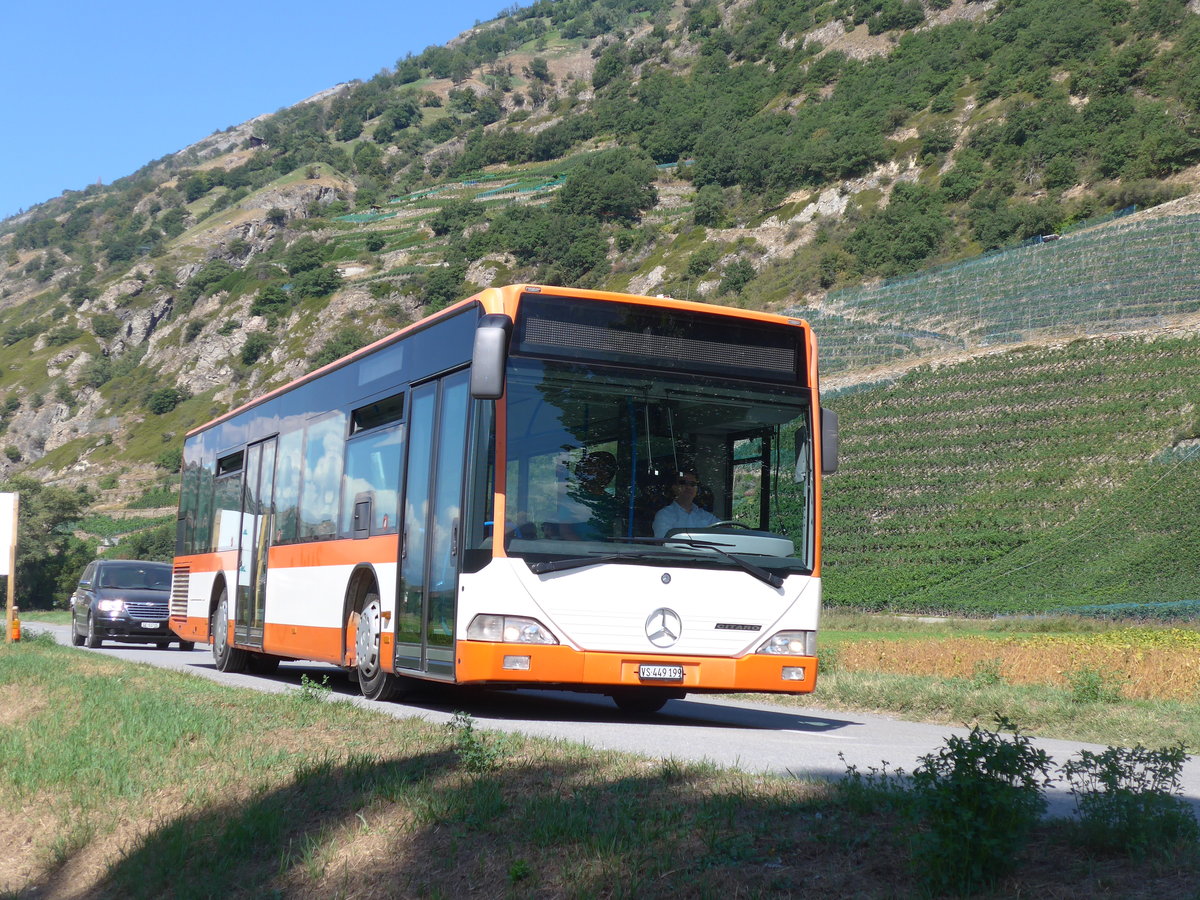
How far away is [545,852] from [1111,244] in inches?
2996

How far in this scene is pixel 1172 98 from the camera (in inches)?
4198

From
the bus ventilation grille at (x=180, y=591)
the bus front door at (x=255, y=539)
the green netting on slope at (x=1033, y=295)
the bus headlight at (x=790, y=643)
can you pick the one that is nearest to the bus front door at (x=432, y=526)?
the bus headlight at (x=790, y=643)

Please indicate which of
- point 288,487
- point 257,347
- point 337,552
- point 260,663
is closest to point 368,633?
point 337,552

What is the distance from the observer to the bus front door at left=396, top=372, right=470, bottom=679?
10.2 m

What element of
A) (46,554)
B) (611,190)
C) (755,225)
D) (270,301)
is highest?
(611,190)

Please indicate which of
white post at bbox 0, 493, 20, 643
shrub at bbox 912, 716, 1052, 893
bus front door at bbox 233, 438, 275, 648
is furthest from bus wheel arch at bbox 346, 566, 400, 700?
white post at bbox 0, 493, 20, 643

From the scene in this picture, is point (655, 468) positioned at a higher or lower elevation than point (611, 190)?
lower

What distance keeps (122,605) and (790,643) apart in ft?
61.1

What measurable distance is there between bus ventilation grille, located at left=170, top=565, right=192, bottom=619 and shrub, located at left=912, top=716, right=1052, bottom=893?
17015mm

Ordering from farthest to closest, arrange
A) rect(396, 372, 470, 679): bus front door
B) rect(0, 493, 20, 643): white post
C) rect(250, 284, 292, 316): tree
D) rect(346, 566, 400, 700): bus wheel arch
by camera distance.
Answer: rect(250, 284, 292, 316): tree
rect(0, 493, 20, 643): white post
rect(346, 566, 400, 700): bus wheel arch
rect(396, 372, 470, 679): bus front door

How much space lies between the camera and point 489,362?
9.18 m

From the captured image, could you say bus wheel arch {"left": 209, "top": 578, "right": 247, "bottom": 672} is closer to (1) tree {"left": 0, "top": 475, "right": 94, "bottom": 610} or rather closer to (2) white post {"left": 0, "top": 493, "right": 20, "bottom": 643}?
(2) white post {"left": 0, "top": 493, "right": 20, "bottom": 643}

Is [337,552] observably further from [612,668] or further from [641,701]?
[612,668]

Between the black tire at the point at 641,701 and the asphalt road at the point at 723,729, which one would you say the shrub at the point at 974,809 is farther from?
the black tire at the point at 641,701
